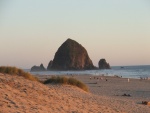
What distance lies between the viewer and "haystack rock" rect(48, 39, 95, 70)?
159m

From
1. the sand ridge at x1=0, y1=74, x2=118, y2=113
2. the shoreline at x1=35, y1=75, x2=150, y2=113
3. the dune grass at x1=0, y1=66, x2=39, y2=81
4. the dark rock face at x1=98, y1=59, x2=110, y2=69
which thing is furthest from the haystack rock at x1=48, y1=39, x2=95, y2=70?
the sand ridge at x1=0, y1=74, x2=118, y2=113

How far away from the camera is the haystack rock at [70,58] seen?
15862 centimetres

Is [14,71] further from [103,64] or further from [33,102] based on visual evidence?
[103,64]

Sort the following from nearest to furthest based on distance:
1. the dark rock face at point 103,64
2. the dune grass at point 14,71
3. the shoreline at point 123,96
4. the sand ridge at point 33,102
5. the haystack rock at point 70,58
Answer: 1. the sand ridge at point 33,102
2. the shoreline at point 123,96
3. the dune grass at point 14,71
4. the haystack rock at point 70,58
5. the dark rock face at point 103,64

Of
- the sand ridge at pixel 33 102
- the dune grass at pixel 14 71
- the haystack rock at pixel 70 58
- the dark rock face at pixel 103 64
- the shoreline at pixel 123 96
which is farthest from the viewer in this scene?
the dark rock face at pixel 103 64

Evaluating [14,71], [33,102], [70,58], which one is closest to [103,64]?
[70,58]

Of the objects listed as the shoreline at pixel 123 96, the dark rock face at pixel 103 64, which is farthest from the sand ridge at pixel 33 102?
the dark rock face at pixel 103 64

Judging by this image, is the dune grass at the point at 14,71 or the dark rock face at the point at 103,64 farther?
the dark rock face at the point at 103,64

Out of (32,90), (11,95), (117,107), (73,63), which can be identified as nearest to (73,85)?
(117,107)

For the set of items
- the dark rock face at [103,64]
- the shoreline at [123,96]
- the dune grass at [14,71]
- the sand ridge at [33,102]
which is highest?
the dark rock face at [103,64]

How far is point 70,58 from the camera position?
161500mm

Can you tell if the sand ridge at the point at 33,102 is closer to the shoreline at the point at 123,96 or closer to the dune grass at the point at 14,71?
the shoreline at the point at 123,96

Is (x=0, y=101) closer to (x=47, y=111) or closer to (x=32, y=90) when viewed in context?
(x=47, y=111)

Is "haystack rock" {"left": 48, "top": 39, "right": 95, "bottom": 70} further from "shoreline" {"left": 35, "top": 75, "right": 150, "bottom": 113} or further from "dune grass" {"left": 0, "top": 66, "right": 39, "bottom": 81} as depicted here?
"dune grass" {"left": 0, "top": 66, "right": 39, "bottom": 81}
